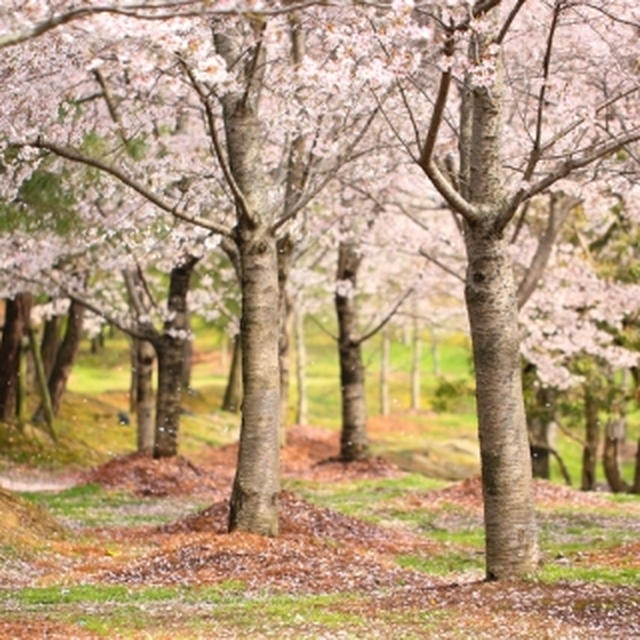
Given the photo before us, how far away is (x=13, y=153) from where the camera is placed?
20.7 meters

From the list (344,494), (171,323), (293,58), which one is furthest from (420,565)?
(171,323)

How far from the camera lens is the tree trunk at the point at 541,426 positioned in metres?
35.2

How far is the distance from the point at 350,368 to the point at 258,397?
58.3 ft

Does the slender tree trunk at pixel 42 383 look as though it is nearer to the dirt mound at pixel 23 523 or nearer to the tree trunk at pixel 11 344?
the tree trunk at pixel 11 344

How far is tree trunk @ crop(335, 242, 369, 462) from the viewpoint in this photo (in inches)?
1394

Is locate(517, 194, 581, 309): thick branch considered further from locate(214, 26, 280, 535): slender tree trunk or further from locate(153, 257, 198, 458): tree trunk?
locate(214, 26, 280, 535): slender tree trunk

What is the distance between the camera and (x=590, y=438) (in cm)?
3697

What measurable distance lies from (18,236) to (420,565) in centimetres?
1428

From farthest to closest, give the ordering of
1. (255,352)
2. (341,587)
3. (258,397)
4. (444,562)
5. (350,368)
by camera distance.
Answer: (350,368), (444,562), (255,352), (258,397), (341,587)

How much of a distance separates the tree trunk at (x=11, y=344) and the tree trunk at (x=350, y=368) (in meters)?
9.06

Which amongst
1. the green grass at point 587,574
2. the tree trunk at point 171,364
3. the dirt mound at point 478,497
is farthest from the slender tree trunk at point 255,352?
the tree trunk at point 171,364

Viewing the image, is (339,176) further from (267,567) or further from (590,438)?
(590,438)

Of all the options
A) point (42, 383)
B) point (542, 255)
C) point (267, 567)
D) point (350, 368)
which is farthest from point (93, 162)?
point (42, 383)

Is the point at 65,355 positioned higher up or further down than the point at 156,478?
higher up
